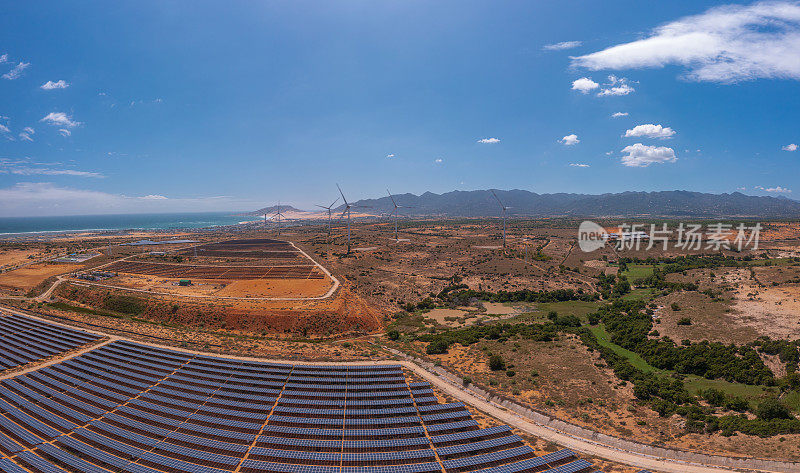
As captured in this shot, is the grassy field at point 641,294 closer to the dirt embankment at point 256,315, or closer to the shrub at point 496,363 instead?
the shrub at point 496,363

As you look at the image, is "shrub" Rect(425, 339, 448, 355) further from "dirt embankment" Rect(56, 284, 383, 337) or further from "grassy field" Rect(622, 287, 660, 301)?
"grassy field" Rect(622, 287, 660, 301)

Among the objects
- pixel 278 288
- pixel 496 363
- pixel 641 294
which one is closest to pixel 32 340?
pixel 278 288

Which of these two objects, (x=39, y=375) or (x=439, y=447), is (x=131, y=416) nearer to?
(x=39, y=375)

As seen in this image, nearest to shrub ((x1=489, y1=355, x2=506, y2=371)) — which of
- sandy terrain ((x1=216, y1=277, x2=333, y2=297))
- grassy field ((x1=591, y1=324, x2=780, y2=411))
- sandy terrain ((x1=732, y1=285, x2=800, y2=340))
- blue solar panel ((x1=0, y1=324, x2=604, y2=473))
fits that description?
blue solar panel ((x1=0, y1=324, x2=604, y2=473))

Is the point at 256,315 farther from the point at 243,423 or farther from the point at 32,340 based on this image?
the point at 243,423

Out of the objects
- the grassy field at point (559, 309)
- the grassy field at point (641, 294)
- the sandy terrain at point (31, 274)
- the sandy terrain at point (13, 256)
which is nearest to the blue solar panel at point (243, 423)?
the grassy field at point (559, 309)

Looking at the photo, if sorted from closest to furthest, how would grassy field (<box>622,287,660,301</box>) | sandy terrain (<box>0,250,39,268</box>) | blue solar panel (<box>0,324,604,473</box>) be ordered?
1. blue solar panel (<box>0,324,604,473</box>)
2. grassy field (<box>622,287,660,301</box>)
3. sandy terrain (<box>0,250,39,268</box>)
